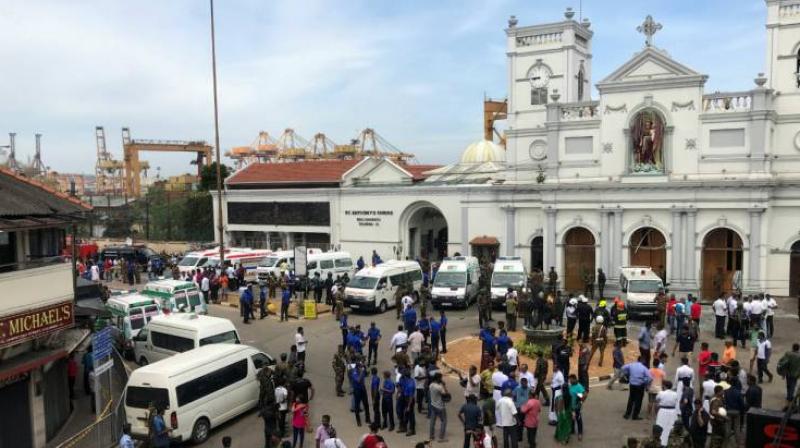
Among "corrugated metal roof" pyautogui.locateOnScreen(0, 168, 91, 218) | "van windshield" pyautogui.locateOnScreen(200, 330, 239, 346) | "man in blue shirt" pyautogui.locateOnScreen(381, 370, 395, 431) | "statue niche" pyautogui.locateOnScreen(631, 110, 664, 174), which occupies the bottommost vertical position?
"man in blue shirt" pyautogui.locateOnScreen(381, 370, 395, 431)

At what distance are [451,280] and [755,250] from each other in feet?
45.1

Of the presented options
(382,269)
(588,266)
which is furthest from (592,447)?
(588,266)

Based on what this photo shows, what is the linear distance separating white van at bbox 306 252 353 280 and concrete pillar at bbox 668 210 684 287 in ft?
53.6

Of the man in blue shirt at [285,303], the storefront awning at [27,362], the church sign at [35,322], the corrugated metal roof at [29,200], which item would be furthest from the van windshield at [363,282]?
the storefront awning at [27,362]

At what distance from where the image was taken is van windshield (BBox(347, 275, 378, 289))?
27.7 m

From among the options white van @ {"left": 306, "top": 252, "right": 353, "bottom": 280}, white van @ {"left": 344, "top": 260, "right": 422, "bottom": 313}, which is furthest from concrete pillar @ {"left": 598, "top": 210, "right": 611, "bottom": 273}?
white van @ {"left": 306, "top": 252, "right": 353, "bottom": 280}

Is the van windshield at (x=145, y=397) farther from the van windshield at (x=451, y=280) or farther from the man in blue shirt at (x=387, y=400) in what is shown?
the van windshield at (x=451, y=280)

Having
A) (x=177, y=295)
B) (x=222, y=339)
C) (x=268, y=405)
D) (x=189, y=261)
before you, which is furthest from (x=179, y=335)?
(x=189, y=261)

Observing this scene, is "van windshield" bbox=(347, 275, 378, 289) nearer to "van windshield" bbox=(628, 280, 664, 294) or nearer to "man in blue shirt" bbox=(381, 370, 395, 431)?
"van windshield" bbox=(628, 280, 664, 294)

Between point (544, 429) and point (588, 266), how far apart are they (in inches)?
780

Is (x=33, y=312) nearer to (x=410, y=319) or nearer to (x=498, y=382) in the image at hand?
(x=498, y=382)

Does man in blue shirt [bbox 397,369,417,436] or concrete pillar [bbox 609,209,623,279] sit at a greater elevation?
concrete pillar [bbox 609,209,623,279]

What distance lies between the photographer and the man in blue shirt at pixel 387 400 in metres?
14.3

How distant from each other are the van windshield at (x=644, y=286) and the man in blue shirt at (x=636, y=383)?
1146 centimetres
